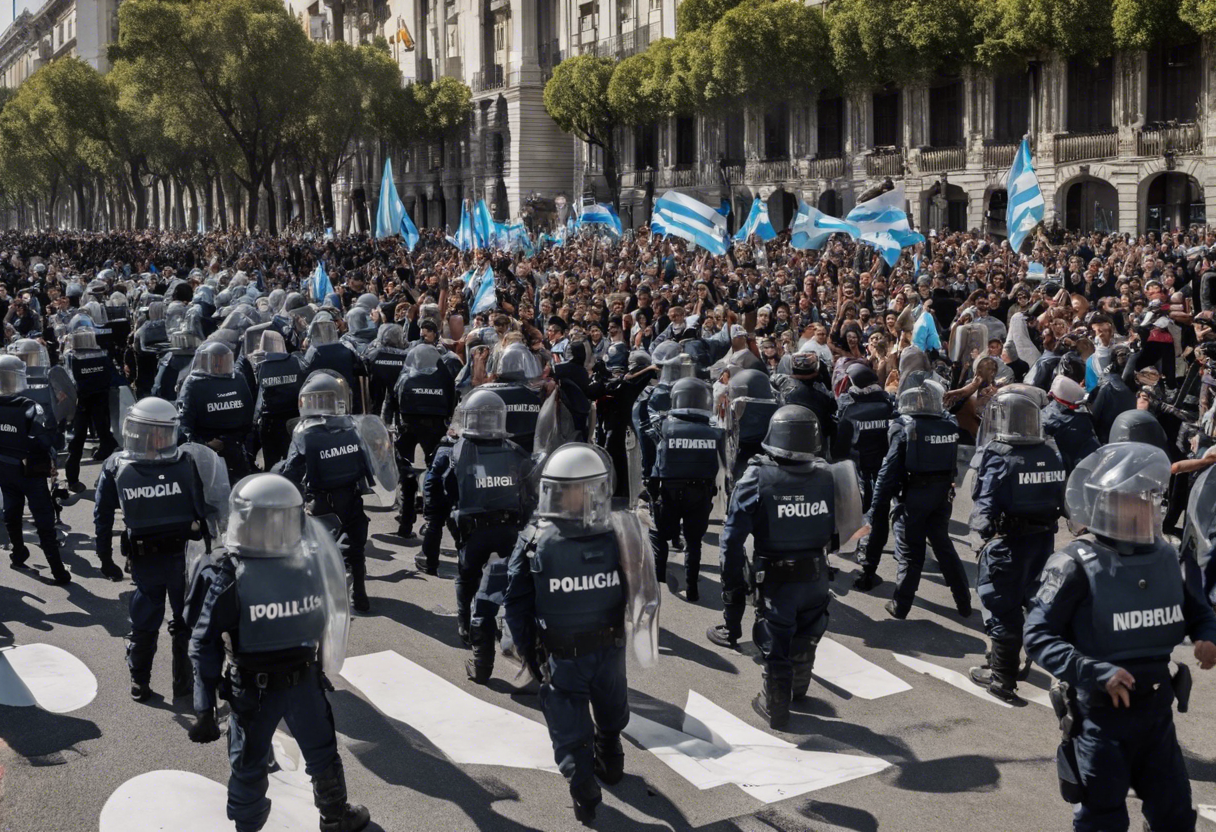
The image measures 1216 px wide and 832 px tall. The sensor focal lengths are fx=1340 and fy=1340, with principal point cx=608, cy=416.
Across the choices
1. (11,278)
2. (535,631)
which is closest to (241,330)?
(535,631)

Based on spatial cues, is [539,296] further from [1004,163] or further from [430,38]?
[430,38]

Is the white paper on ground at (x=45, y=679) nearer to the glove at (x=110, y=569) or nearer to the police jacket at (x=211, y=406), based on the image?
the glove at (x=110, y=569)

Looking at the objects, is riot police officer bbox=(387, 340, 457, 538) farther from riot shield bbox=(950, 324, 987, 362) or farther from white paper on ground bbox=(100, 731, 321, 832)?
riot shield bbox=(950, 324, 987, 362)

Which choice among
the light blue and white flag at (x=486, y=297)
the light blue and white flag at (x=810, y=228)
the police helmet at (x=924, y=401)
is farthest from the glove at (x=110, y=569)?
the light blue and white flag at (x=810, y=228)

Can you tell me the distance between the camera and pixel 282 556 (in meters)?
5.71

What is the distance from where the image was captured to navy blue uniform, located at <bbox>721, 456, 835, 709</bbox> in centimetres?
718

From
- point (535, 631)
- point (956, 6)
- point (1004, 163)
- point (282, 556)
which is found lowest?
point (535, 631)

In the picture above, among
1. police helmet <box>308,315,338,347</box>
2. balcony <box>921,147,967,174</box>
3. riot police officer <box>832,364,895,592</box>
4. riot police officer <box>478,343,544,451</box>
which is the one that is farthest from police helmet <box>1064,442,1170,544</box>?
balcony <box>921,147,967,174</box>

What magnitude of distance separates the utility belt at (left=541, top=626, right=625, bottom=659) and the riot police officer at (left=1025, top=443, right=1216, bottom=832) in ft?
5.95

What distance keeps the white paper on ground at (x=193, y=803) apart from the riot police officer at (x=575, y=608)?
1235 mm

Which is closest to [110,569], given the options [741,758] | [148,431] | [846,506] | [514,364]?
[148,431]

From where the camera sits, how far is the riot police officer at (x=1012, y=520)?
24.9 feet

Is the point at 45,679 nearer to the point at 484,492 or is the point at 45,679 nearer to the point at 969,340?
the point at 484,492

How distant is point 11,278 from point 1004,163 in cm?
2602
